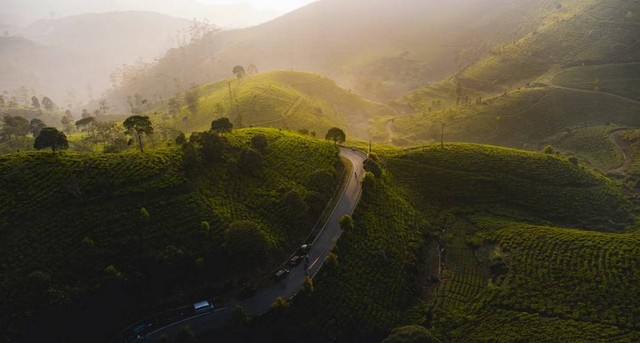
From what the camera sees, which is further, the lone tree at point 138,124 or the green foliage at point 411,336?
the lone tree at point 138,124

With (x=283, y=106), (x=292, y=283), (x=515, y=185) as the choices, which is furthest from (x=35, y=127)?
(x=515, y=185)

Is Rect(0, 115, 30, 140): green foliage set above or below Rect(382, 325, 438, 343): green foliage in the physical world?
above

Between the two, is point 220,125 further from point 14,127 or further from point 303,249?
point 14,127

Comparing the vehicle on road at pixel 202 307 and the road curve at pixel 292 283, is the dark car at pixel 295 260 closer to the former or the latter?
the road curve at pixel 292 283

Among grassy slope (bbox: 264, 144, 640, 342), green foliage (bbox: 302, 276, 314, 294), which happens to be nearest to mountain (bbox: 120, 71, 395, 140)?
grassy slope (bbox: 264, 144, 640, 342)

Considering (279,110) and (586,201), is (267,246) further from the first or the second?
(279,110)

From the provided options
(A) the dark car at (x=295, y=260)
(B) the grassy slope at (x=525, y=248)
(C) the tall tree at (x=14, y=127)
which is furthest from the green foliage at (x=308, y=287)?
(C) the tall tree at (x=14, y=127)

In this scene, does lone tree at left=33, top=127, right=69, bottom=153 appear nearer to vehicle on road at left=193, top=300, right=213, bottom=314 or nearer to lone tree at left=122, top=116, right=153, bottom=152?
lone tree at left=122, top=116, right=153, bottom=152
